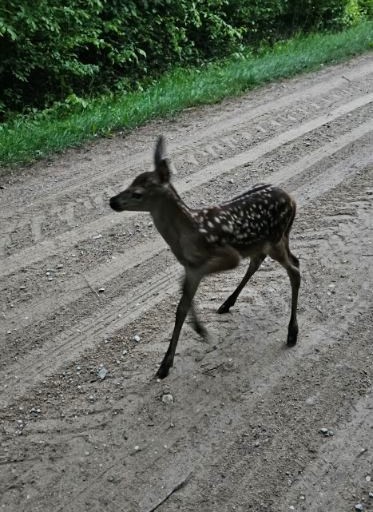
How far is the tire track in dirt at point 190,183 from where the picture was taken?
6.23 metres

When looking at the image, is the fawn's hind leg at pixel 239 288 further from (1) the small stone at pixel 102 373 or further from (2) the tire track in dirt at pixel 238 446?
(1) the small stone at pixel 102 373

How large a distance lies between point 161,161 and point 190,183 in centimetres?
337

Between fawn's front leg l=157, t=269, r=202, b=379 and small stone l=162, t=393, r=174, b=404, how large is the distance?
7.4 inches

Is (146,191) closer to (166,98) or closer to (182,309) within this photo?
(182,309)

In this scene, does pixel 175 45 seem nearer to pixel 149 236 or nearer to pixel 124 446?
pixel 149 236

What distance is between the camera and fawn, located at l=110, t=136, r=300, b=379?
14.5 ft

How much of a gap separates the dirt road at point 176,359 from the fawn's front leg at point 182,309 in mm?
94

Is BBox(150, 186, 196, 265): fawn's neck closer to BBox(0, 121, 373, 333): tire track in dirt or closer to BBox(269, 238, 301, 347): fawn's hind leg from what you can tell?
BBox(269, 238, 301, 347): fawn's hind leg

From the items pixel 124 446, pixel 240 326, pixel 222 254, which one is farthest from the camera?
pixel 240 326

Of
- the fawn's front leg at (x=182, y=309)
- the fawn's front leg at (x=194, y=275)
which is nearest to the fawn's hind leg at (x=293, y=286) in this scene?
the fawn's front leg at (x=194, y=275)

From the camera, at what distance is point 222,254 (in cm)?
450

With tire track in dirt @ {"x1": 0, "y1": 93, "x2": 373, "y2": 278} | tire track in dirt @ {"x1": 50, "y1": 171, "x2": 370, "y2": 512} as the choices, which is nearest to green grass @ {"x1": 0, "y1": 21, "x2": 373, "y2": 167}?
tire track in dirt @ {"x1": 0, "y1": 93, "x2": 373, "y2": 278}

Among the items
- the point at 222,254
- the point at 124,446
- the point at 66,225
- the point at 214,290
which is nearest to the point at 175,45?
the point at 66,225

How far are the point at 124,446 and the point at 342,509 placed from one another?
55.9 inches
